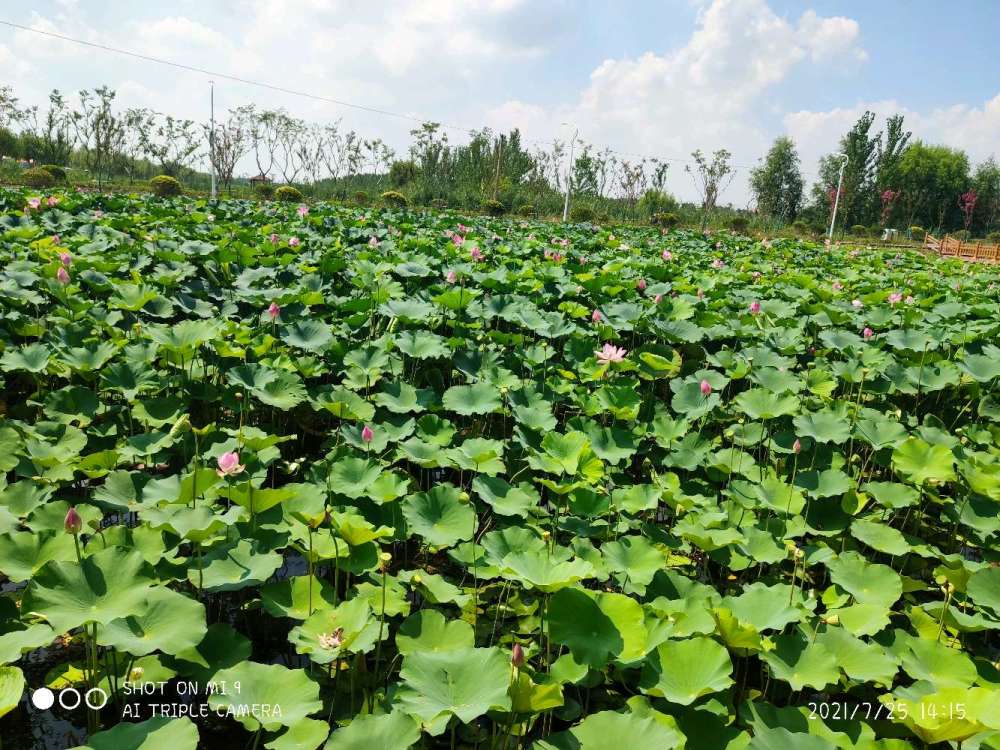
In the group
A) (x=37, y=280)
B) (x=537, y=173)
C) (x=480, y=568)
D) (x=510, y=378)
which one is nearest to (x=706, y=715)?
(x=480, y=568)

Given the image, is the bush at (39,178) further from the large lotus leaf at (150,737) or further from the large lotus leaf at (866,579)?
the large lotus leaf at (866,579)

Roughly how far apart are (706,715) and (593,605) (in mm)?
345

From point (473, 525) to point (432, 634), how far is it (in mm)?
462

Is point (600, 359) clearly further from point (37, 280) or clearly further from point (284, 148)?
point (284, 148)

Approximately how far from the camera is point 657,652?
1578 mm

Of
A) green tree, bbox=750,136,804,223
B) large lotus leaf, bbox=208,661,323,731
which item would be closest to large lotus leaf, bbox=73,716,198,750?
large lotus leaf, bbox=208,661,323,731

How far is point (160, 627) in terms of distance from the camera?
1.43 m

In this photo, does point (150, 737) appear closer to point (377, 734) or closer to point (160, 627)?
point (160, 627)

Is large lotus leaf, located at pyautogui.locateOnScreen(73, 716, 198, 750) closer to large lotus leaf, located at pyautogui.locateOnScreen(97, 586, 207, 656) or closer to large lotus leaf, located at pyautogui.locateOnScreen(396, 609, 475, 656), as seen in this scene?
large lotus leaf, located at pyautogui.locateOnScreen(97, 586, 207, 656)

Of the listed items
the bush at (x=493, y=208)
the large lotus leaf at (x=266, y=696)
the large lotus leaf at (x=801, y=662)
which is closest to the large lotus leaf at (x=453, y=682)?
the large lotus leaf at (x=266, y=696)

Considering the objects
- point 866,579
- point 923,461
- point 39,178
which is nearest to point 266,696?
point 866,579

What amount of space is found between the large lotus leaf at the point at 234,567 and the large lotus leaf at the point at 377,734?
583 millimetres

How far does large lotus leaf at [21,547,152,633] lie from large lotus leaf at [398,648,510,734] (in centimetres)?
61

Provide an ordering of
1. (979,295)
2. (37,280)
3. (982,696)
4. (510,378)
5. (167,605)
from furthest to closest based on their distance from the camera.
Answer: (979,295) → (37,280) → (510,378) → (167,605) → (982,696)
